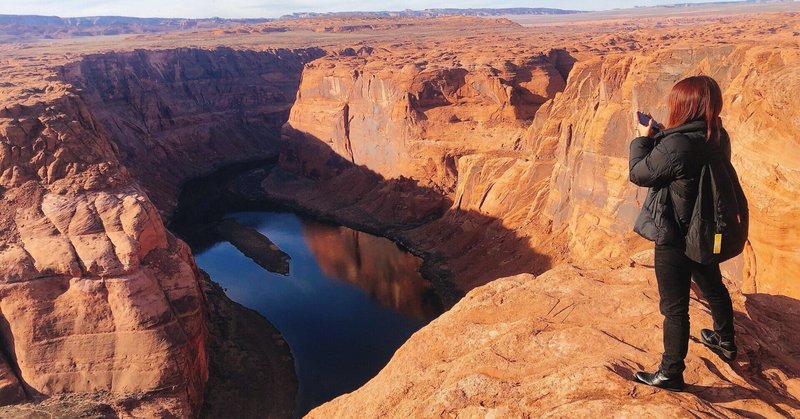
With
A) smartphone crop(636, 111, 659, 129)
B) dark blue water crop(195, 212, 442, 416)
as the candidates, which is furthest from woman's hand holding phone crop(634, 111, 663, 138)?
dark blue water crop(195, 212, 442, 416)

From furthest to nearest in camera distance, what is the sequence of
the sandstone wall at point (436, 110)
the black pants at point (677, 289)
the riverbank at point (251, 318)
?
the sandstone wall at point (436, 110), the riverbank at point (251, 318), the black pants at point (677, 289)

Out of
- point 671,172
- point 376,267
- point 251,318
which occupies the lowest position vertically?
point 376,267

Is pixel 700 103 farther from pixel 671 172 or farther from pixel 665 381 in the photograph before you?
pixel 665 381

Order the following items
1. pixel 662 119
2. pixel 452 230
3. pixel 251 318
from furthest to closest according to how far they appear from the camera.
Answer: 1. pixel 452 230
2. pixel 251 318
3. pixel 662 119

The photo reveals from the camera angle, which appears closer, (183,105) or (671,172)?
(671,172)

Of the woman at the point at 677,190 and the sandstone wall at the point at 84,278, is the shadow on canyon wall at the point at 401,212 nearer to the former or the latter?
the sandstone wall at the point at 84,278

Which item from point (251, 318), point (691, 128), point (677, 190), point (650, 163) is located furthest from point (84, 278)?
point (691, 128)

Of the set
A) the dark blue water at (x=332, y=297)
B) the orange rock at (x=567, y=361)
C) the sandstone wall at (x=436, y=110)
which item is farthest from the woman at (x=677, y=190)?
the sandstone wall at (x=436, y=110)

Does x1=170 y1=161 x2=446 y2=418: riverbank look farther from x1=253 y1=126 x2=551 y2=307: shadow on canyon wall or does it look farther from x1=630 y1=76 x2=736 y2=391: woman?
x1=630 y1=76 x2=736 y2=391: woman
